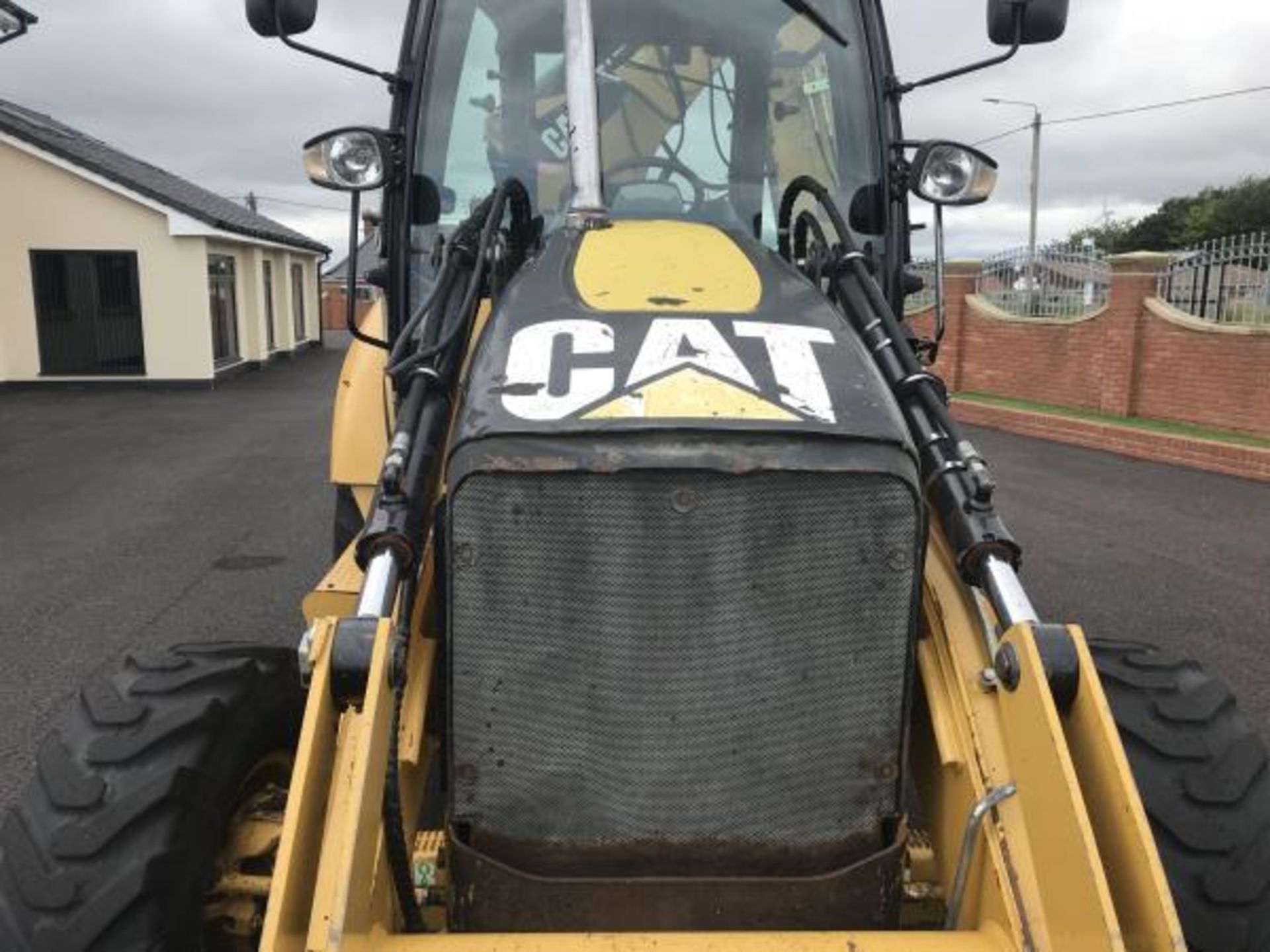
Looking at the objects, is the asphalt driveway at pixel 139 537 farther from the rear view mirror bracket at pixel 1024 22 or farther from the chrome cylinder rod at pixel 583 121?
the rear view mirror bracket at pixel 1024 22

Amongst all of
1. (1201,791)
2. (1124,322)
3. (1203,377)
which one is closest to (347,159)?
(1201,791)

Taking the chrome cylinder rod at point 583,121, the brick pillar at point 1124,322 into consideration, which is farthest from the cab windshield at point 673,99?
the brick pillar at point 1124,322

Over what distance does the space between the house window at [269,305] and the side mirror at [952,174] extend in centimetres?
2529

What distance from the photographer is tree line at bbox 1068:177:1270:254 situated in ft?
192

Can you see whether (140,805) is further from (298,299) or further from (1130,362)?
(298,299)

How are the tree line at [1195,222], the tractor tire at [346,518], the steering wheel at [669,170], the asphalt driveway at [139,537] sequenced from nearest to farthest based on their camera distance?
the steering wheel at [669,170], the tractor tire at [346,518], the asphalt driveway at [139,537], the tree line at [1195,222]

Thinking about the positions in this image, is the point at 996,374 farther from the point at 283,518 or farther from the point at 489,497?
the point at 489,497

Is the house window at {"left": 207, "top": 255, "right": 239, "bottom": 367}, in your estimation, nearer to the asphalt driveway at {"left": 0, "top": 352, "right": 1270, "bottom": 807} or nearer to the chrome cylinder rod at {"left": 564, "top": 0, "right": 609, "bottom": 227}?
the asphalt driveway at {"left": 0, "top": 352, "right": 1270, "bottom": 807}

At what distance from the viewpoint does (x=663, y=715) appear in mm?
2219

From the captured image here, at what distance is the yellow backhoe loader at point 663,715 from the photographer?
2.05m

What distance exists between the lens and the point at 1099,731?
80.2 inches

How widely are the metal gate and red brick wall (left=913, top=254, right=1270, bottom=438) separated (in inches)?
544

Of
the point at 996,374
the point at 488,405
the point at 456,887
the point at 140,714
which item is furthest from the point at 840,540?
the point at 996,374

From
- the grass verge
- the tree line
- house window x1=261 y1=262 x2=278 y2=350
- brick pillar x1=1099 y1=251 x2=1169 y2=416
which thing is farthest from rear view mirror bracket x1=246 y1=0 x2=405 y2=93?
the tree line
